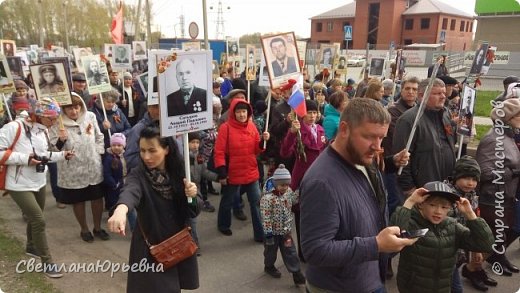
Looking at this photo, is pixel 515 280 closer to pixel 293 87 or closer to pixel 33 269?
pixel 293 87

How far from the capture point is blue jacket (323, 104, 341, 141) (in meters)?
5.18

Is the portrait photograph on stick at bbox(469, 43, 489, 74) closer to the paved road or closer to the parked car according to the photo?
the paved road

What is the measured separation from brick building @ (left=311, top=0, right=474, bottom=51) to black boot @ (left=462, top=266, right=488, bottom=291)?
54332mm

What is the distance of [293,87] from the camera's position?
4.95m

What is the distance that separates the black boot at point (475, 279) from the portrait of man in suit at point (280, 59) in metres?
3.05

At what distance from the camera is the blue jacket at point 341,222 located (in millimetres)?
2074

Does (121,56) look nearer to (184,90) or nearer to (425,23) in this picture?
(184,90)

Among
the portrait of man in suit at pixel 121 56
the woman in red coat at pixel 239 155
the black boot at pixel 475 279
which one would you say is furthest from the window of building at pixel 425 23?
the black boot at pixel 475 279

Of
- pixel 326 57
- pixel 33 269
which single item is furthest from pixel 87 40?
pixel 33 269

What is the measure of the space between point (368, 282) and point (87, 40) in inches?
2231

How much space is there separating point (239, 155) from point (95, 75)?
10.3 ft

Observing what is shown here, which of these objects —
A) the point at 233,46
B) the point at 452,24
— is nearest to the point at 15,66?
the point at 233,46

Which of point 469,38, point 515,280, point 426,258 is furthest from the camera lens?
point 469,38

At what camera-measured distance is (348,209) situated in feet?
7.00
